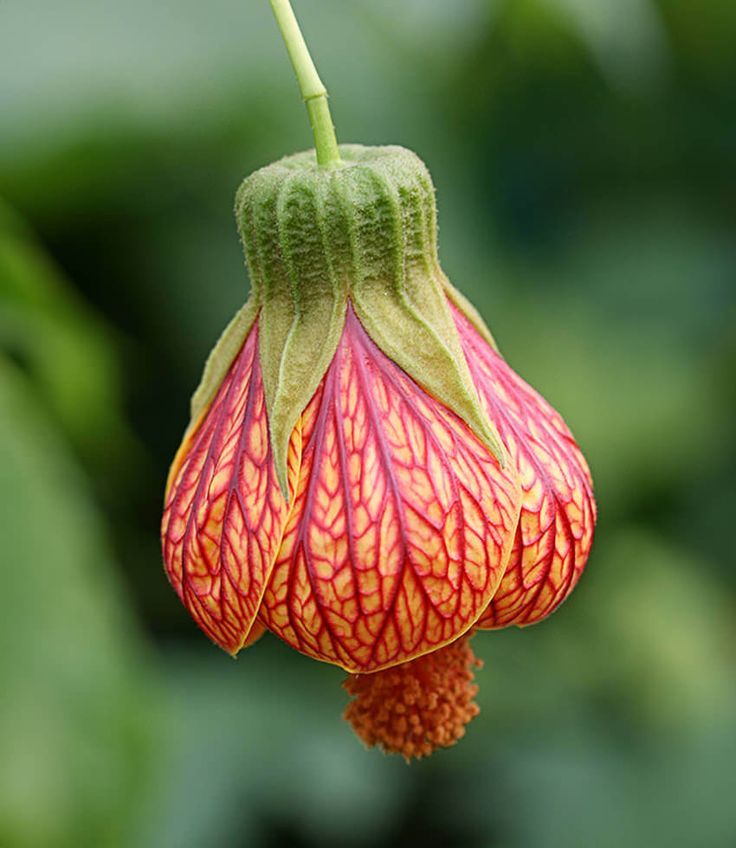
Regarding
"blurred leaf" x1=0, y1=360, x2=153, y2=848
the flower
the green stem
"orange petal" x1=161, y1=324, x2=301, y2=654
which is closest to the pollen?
the flower

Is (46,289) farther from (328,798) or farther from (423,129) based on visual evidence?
(423,129)

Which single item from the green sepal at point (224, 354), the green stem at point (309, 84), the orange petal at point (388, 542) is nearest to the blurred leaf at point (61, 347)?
the green sepal at point (224, 354)

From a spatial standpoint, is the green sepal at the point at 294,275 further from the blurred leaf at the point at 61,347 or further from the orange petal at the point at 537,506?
the blurred leaf at the point at 61,347

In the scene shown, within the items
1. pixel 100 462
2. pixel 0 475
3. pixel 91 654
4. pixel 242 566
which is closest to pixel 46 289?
pixel 0 475

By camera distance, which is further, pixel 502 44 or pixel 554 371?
pixel 502 44

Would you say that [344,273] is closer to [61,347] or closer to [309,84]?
[309,84]

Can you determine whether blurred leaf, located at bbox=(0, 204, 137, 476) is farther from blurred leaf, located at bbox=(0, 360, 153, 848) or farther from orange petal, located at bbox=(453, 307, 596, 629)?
orange petal, located at bbox=(453, 307, 596, 629)

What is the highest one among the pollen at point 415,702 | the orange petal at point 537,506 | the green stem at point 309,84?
the green stem at point 309,84
